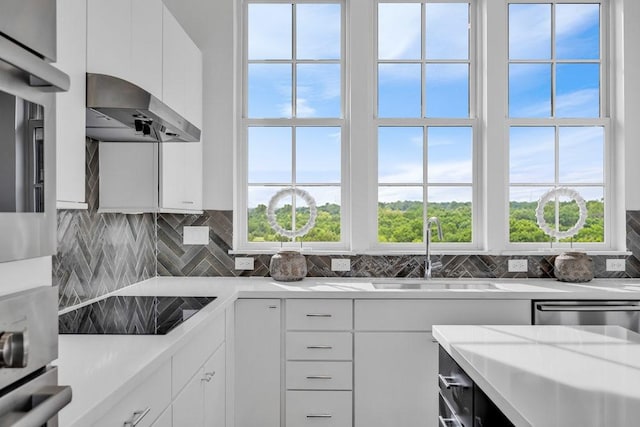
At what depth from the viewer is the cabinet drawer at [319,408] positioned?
274 centimetres

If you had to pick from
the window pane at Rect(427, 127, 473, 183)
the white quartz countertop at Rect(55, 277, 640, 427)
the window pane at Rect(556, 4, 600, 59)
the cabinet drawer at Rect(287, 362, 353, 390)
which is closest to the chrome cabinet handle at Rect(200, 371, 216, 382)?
the white quartz countertop at Rect(55, 277, 640, 427)

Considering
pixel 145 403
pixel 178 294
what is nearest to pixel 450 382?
pixel 145 403

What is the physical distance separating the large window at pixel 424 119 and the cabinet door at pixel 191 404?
1.79 meters

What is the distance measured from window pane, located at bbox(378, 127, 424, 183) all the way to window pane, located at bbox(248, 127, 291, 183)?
66 cm

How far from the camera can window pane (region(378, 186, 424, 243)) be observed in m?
3.43

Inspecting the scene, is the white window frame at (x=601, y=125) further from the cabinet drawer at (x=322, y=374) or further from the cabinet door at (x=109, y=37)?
the cabinet door at (x=109, y=37)

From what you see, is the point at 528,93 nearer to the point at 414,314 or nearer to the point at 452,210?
the point at 452,210

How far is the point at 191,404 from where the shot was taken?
184 cm

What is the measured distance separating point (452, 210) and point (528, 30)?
1376 millimetres

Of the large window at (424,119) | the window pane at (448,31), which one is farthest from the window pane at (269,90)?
the window pane at (448,31)

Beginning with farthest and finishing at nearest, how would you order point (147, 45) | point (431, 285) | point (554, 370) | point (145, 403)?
point (431, 285) → point (147, 45) → point (145, 403) → point (554, 370)

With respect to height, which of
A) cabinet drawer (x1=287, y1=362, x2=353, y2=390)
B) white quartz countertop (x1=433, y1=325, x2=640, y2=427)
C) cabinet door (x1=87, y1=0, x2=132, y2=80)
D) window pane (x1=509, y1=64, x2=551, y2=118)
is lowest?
cabinet drawer (x1=287, y1=362, x2=353, y2=390)

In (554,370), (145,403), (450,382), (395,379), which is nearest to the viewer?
(554,370)

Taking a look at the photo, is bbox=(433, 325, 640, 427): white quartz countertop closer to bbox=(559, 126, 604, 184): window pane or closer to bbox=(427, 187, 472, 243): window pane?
bbox=(427, 187, 472, 243): window pane
